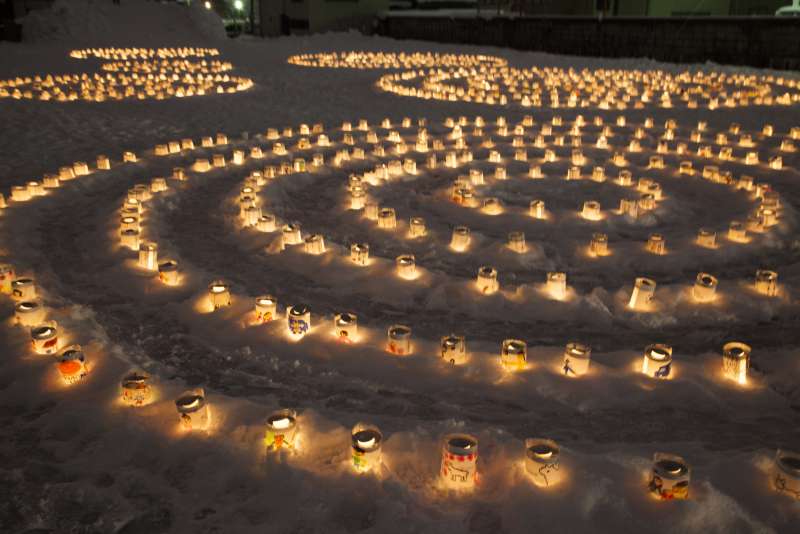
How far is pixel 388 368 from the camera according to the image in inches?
174

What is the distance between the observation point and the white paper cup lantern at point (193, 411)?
11.9 feet

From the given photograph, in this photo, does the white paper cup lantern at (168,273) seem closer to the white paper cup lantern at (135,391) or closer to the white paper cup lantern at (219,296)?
the white paper cup lantern at (219,296)

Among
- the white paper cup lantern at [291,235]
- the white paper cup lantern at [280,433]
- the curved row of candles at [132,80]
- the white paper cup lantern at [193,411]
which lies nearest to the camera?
the white paper cup lantern at [280,433]

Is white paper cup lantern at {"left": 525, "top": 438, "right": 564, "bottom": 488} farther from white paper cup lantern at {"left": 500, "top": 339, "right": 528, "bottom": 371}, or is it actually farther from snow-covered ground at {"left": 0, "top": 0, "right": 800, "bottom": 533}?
white paper cup lantern at {"left": 500, "top": 339, "right": 528, "bottom": 371}

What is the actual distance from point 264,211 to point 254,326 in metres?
2.85

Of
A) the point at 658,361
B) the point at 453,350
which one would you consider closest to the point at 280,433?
the point at 453,350

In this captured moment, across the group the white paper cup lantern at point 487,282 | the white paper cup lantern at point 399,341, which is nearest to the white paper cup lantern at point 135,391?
the white paper cup lantern at point 399,341

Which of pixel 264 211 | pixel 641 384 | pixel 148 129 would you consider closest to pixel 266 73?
pixel 148 129

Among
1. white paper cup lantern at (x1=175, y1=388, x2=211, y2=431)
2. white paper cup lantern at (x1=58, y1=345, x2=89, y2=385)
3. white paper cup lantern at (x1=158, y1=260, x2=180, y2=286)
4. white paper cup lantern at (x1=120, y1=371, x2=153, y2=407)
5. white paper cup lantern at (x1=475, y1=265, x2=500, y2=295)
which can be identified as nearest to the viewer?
white paper cup lantern at (x1=175, y1=388, x2=211, y2=431)

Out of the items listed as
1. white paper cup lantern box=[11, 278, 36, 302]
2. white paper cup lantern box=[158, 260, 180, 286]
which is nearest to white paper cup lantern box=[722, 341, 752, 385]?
white paper cup lantern box=[158, 260, 180, 286]

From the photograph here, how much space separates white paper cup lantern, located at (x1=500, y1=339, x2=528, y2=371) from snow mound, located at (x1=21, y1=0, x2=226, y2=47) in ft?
75.1

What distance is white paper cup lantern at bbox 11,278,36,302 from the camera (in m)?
5.14

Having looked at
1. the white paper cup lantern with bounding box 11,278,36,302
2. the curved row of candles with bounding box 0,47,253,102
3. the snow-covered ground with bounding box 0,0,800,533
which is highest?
the curved row of candles with bounding box 0,47,253,102

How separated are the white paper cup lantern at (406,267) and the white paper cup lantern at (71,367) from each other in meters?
2.68
